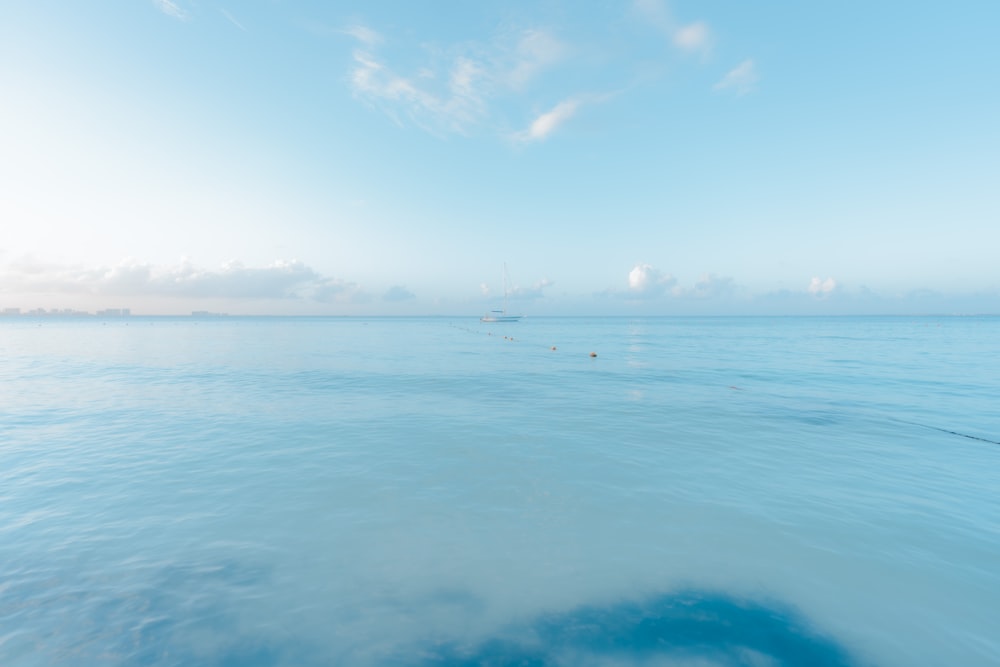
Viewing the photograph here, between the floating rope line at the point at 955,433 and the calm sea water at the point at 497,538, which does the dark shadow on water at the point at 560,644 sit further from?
the floating rope line at the point at 955,433

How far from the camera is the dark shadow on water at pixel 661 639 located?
667 centimetres

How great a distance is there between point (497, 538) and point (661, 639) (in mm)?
4115

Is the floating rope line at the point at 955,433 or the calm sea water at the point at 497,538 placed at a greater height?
the calm sea water at the point at 497,538

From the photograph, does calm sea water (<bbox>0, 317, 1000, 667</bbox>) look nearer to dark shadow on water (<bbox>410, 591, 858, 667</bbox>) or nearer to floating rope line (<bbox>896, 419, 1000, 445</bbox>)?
dark shadow on water (<bbox>410, 591, 858, 667</bbox>)

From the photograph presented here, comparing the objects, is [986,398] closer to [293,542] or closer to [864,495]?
[864,495]

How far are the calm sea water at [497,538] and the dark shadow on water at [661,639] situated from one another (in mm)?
37

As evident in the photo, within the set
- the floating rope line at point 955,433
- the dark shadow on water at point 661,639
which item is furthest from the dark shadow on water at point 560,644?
the floating rope line at point 955,433

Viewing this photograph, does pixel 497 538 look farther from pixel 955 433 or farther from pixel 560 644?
pixel 955 433

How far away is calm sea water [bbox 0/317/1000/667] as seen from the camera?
7.05 m

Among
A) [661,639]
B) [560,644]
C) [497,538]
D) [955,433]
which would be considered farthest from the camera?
[955,433]

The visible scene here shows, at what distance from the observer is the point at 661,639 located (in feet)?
23.2

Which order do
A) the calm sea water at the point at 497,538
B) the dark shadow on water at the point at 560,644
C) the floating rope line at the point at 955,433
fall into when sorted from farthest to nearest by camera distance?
1. the floating rope line at the point at 955,433
2. the calm sea water at the point at 497,538
3. the dark shadow on water at the point at 560,644

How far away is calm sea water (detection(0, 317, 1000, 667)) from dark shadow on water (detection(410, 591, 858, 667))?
4cm

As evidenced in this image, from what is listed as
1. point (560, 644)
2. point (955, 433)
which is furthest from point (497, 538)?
point (955, 433)
